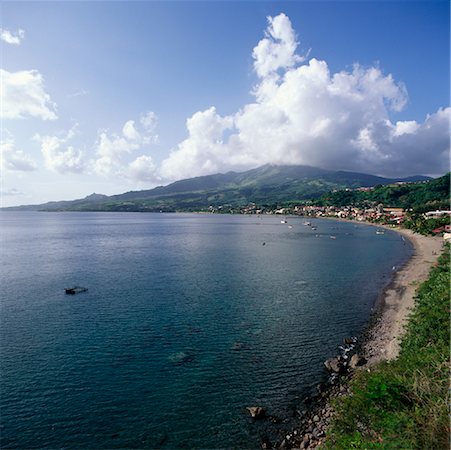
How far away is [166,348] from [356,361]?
16079mm

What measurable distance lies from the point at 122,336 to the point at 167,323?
494 cm

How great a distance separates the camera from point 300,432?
18703 mm

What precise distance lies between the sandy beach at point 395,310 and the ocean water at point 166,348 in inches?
74.8

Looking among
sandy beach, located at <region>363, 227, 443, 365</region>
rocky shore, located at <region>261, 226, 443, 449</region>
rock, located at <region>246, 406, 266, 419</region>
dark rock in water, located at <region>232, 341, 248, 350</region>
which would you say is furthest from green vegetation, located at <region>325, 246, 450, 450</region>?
dark rock in water, located at <region>232, 341, 248, 350</region>

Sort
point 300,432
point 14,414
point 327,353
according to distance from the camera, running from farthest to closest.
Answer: point 327,353, point 14,414, point 300,432

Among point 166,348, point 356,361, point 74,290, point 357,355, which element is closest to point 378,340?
point 357,355

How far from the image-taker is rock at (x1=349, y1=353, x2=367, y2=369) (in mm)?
25419

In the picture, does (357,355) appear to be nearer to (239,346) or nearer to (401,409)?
(239,346)

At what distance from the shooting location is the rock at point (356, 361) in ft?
83.4

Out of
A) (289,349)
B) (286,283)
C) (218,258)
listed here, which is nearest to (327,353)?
(289,349)

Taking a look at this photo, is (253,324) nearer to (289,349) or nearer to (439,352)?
(289,349)

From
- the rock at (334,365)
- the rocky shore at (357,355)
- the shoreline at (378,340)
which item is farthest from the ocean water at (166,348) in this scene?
the shoreline at (378,340)

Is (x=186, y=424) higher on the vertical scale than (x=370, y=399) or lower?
lower

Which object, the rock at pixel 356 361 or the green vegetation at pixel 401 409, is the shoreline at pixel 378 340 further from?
the green vegetation at pixel 401 409
